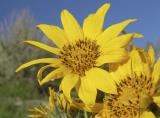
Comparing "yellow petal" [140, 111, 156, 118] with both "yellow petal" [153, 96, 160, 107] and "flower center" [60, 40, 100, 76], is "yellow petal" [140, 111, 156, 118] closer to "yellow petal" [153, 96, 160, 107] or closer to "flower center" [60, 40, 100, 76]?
"yellow petal" [153, 96, 160, 107]

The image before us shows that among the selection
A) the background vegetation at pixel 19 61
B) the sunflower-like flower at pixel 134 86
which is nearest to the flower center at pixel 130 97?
the sunflower-like flower at pixel 134 86

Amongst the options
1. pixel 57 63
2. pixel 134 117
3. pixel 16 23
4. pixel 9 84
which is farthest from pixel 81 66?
pixel 16 23

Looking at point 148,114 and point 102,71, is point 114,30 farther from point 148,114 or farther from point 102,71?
point 148,114

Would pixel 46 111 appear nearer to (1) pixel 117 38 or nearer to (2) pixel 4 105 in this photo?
(1) pixel 117 38

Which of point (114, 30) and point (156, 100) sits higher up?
point (114, 30)

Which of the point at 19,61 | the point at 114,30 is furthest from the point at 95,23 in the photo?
the point at 19,61

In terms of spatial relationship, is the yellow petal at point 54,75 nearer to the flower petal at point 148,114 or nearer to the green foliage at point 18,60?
the flower petal at point 148,114

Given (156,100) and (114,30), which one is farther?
(114,30)
